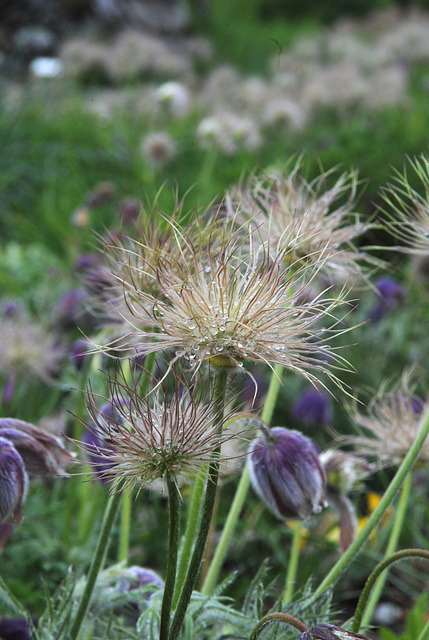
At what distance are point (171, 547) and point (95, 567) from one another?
24cm

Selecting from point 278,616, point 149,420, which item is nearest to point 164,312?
point 149,420

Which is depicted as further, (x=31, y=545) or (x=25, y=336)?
(x=25, y=336)

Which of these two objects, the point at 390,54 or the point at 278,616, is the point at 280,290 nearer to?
the point at 278,616

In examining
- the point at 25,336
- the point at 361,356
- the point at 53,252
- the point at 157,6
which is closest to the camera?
the point at 25,336

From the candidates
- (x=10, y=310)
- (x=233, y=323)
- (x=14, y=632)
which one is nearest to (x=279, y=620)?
(x=233, y=323)

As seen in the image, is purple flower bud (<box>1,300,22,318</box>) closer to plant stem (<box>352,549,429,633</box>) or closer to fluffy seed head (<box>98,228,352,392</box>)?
fluffy seed head (<box>98,228,352,392</box>)

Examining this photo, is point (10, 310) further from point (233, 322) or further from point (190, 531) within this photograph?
point (233, 322)

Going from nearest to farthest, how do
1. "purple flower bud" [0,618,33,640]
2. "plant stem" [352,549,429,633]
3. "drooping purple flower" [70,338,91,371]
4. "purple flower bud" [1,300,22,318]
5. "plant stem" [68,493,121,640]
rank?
1. "plant stem" [352,549,429,633]
2. "plant stem" [68,493,121,640]
3. "purple flower bud" [0,618,33,640]
4. "drooping purple flower" [70,338,91,371]
5. "purple flower bud" [1,300,22,318]

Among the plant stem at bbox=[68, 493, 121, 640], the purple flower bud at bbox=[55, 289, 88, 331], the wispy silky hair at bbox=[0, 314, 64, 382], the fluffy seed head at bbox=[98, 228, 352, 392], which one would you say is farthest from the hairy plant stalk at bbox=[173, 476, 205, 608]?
the purple flower bud at bbox=[55, 289, 88, 331]

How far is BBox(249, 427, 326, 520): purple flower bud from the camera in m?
1.11

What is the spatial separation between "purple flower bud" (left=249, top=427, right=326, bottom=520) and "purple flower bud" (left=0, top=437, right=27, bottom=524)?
359 millimetres

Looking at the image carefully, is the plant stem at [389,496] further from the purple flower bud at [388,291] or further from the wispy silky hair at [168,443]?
the purple flower bud at [388,291]

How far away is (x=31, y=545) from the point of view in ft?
6.20

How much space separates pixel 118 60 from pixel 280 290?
7133 mm
